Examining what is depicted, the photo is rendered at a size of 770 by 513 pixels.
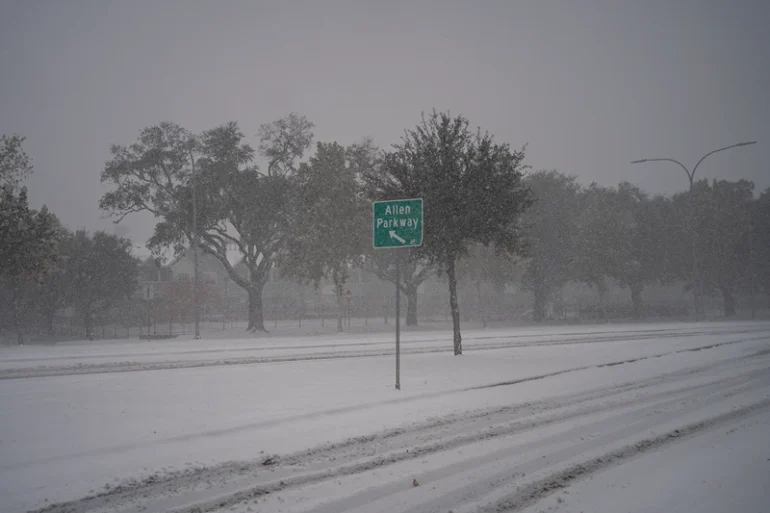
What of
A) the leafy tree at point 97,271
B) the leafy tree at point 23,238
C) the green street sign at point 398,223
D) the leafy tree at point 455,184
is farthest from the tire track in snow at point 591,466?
the leafy tree at point 97,271

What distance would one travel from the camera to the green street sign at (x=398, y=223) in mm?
12758

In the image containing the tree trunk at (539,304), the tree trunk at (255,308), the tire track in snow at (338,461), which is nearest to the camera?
the tire track in snow at (338,461)

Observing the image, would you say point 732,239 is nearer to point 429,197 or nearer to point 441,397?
point 429,197

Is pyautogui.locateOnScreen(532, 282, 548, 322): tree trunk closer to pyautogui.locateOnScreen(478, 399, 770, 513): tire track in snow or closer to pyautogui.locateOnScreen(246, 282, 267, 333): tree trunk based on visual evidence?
pyautogui.locateOnScreen(246, 282, 267, 333): tree trunk

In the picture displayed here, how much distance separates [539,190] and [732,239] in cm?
1971

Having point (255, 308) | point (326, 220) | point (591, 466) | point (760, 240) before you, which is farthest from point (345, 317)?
point (591, 466)

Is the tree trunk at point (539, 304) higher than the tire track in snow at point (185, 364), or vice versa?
the tree trunk at point (539, 304)

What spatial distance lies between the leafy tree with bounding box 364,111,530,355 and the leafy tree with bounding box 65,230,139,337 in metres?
42.4

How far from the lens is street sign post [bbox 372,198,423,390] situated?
41.9 ft

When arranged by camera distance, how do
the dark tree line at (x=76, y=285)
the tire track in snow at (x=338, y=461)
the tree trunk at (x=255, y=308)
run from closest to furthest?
1. the tire track in snow at (x=338, y=461)
2. the tree trunk at (x=255, y=308)
3. the dark tree line at (x=76, y=285)

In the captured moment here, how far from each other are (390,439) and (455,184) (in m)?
11.9

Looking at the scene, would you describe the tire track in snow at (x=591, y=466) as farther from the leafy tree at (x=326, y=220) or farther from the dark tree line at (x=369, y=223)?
the leafy tree at (x=326, y=220)

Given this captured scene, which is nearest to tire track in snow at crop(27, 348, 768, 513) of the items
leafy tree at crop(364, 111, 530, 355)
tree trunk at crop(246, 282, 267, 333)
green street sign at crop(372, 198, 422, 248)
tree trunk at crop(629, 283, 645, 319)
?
green street sign at crop(372, 198, 422, 248)

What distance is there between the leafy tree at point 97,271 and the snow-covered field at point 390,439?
40.1m
